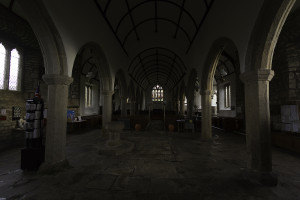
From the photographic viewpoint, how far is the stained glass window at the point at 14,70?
645 centimetres

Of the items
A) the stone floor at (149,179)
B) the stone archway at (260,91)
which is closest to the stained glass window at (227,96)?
the stone floor at (149,179)

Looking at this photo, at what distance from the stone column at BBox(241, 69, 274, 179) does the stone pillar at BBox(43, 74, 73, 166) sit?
4.65 m

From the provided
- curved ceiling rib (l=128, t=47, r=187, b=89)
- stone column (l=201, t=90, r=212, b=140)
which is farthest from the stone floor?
curved ceiling rib (l=128, t=47, r=187, b=89)

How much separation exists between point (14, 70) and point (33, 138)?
513 centimetres

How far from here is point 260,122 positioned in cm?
316

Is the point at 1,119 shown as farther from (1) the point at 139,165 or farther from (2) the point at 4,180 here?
(1) the point at 139,165

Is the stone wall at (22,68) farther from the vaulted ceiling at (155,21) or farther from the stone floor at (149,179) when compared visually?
the vaulted ceiling at (155,21)

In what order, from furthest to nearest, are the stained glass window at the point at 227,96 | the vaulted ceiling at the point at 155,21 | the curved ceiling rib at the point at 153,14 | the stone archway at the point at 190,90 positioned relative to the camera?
the stained glass window at the point at 227,96 → the stone archway at the point at 190,90 → the vaulted ceiling at the point at 155,21 → the curved ceiling rib at the point at 153,14

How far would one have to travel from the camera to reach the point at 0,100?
5820 mm

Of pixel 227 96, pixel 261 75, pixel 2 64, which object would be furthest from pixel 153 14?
pixel 227 96

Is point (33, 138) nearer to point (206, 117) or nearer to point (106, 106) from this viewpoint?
point (106, 106)

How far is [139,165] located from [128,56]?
356 inches

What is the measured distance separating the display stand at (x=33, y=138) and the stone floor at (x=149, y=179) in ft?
0.87

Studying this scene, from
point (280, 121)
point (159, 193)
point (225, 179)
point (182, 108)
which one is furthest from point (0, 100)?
point (182, 108)
